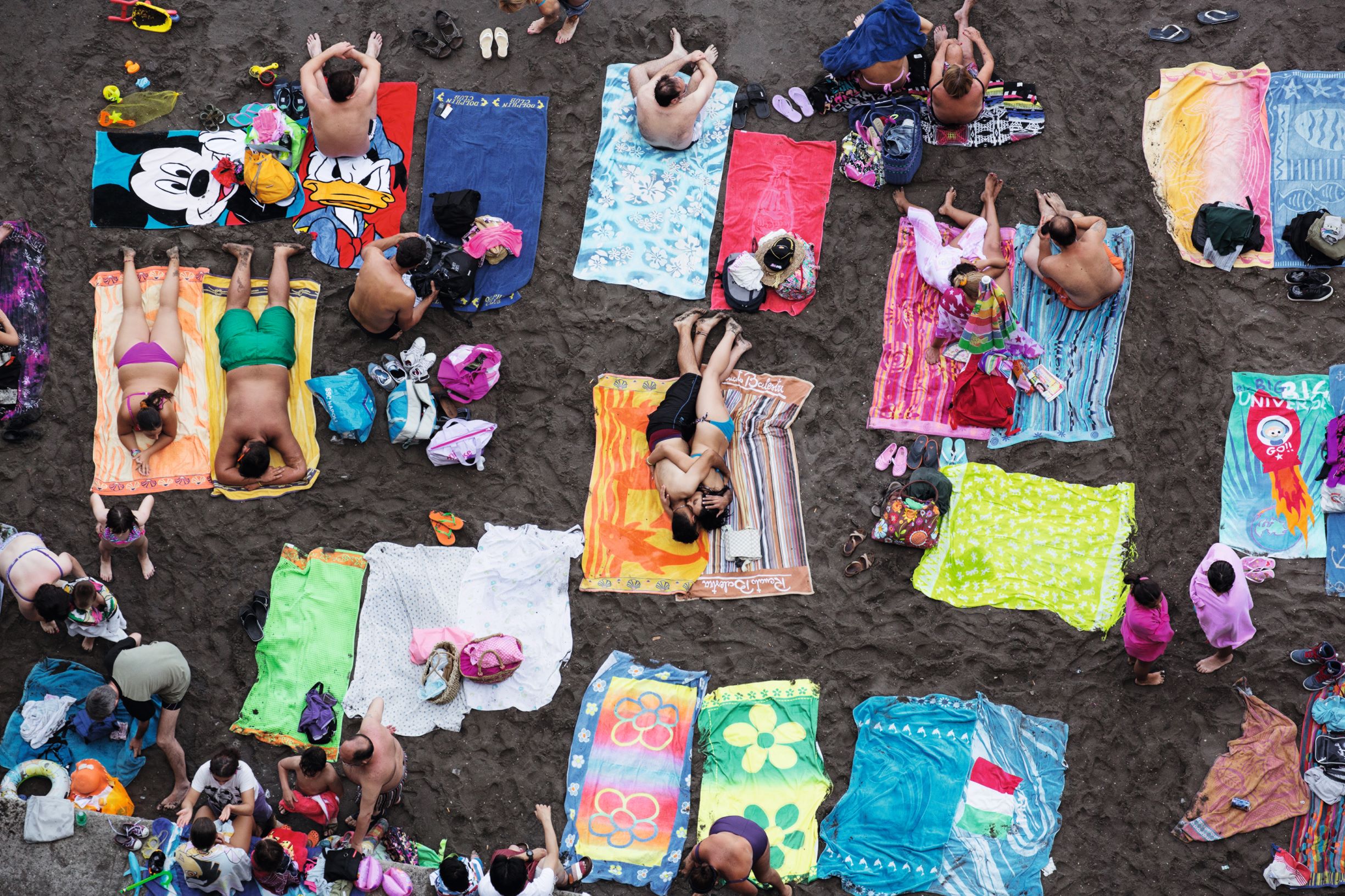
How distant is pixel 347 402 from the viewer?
8.51m

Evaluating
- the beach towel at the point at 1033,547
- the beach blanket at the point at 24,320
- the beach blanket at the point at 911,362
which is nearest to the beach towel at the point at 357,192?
the beach blanket at the point at 24,320

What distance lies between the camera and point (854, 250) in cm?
905

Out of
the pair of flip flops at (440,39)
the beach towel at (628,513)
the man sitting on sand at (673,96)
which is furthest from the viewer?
the pair of flip flops at (440,39)

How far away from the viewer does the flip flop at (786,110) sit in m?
9.30

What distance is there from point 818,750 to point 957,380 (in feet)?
9.88

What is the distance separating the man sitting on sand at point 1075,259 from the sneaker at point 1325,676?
3085 mm

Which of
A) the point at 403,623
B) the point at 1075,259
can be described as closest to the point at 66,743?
the point at 403,623

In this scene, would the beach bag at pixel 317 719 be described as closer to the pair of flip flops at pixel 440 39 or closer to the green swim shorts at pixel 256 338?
the green swim shorts at pixel 256 338

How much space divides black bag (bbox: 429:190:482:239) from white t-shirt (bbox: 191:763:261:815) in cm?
430

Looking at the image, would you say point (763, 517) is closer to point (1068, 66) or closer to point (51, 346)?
point (1068, 66)

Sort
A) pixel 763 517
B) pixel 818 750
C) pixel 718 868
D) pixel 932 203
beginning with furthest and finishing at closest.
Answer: pixel 932 203
pixel 763 517
pixel 818 750
pixel 718 868

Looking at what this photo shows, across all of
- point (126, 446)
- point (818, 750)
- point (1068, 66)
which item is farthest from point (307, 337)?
point (1068, 66)

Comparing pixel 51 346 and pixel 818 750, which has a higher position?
pixel 51 346

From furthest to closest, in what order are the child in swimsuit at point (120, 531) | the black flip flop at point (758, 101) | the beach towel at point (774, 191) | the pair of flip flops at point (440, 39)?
the pair of flip flops at point (440, 39), the black flip flop at point (758, 101), the beach towel at point (774, 191), the child in swimsuit at point (120, 531)
